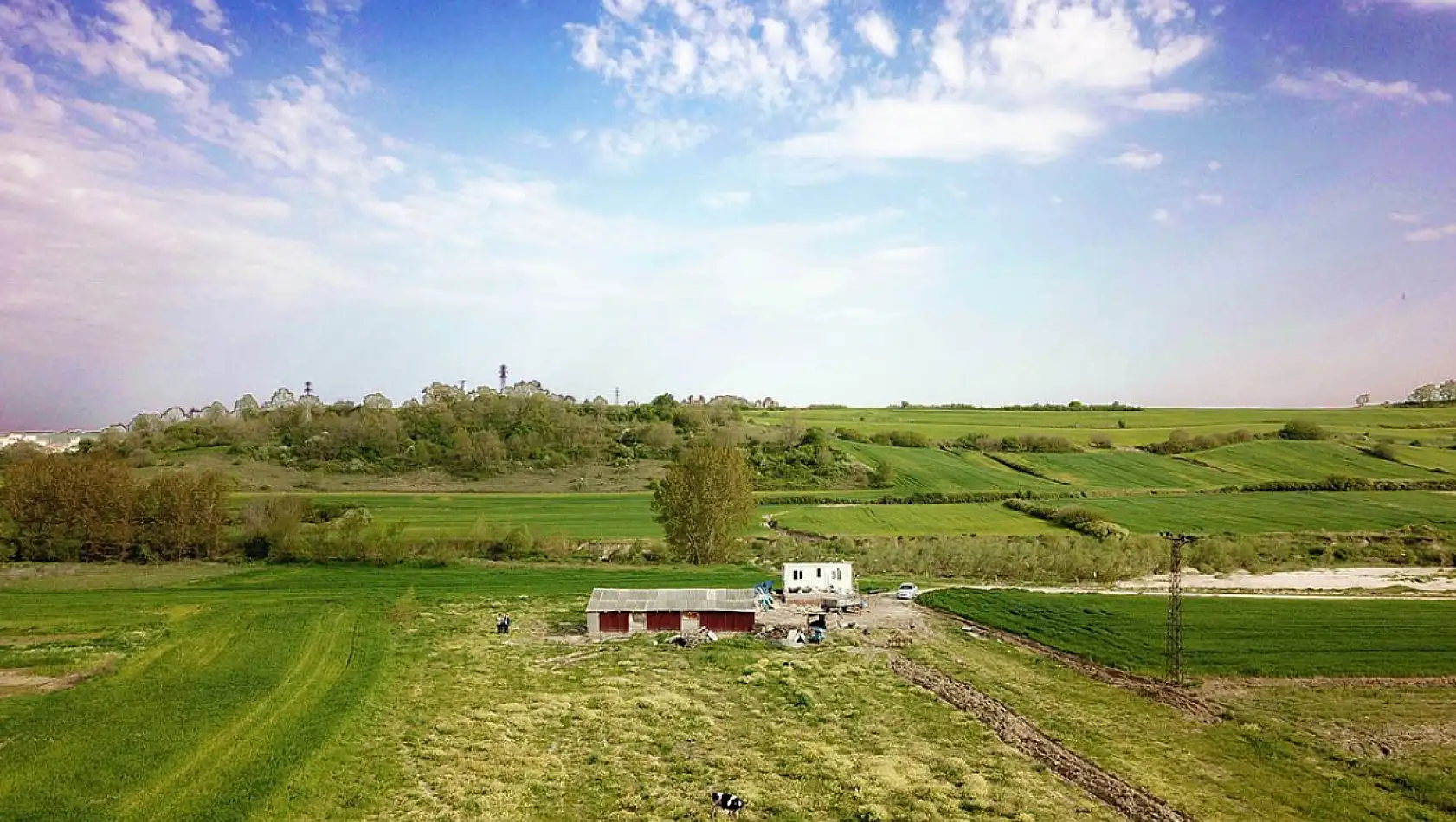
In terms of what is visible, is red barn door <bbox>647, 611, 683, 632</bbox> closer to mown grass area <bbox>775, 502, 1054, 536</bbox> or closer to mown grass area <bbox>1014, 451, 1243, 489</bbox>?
mown grass area <bbox>775, 502, 1054, 536</bbox>

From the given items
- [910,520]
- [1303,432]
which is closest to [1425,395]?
[1303,432]

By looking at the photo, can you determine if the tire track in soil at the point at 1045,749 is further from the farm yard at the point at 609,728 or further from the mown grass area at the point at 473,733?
the mown grass area at the point at 473,733

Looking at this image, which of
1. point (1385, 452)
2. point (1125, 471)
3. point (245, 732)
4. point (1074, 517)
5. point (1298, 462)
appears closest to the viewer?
point (245, 732)

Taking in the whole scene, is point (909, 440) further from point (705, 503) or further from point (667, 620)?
point (667, 620)

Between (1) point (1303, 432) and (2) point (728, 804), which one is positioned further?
(1) point (1303, 432)

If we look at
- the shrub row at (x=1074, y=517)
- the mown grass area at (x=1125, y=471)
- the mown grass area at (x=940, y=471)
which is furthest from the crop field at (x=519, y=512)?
the mown grass area at (x=1125, y=471)

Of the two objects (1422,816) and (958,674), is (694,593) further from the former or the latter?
(1422,816)

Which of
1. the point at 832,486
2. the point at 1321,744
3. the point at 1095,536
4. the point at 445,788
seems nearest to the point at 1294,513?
the point at 1095,536
